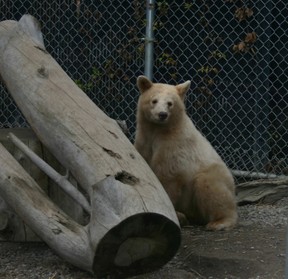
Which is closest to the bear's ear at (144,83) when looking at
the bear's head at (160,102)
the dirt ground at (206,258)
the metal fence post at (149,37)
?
the bear's head at (160,102)

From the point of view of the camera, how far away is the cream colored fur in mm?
5699

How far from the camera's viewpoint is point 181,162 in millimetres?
5738

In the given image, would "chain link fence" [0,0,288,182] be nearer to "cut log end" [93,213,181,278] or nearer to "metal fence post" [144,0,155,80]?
"metal fence post" [144,0,155,80]

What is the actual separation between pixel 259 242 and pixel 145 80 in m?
1.67

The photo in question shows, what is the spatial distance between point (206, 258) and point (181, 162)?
1.10 meters

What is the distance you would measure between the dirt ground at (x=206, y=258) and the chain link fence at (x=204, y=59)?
1986mm

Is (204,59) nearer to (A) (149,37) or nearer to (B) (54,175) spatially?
(A) (149,37)

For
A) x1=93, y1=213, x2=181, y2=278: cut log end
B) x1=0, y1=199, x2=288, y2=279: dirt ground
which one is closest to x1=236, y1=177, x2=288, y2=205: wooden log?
x1=0, y1=199, x2=288, y2=279: dirt ground

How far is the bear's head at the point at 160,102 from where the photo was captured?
566cm

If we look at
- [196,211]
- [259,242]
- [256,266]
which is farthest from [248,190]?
[256,266]

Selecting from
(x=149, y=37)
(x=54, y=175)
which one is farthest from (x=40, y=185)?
(x=149, y=37)

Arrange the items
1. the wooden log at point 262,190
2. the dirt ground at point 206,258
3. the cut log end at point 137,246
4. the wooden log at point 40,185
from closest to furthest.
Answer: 1. the cut log end at point 137,246
2. the dirt ground at point 206,258
3. the wooden log at point 40,185
4. the wooden log at point 262,190

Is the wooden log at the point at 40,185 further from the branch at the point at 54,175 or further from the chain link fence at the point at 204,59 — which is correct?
the chain link fence at the point at 204,59

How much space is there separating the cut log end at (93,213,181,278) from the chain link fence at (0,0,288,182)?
3.42 m
